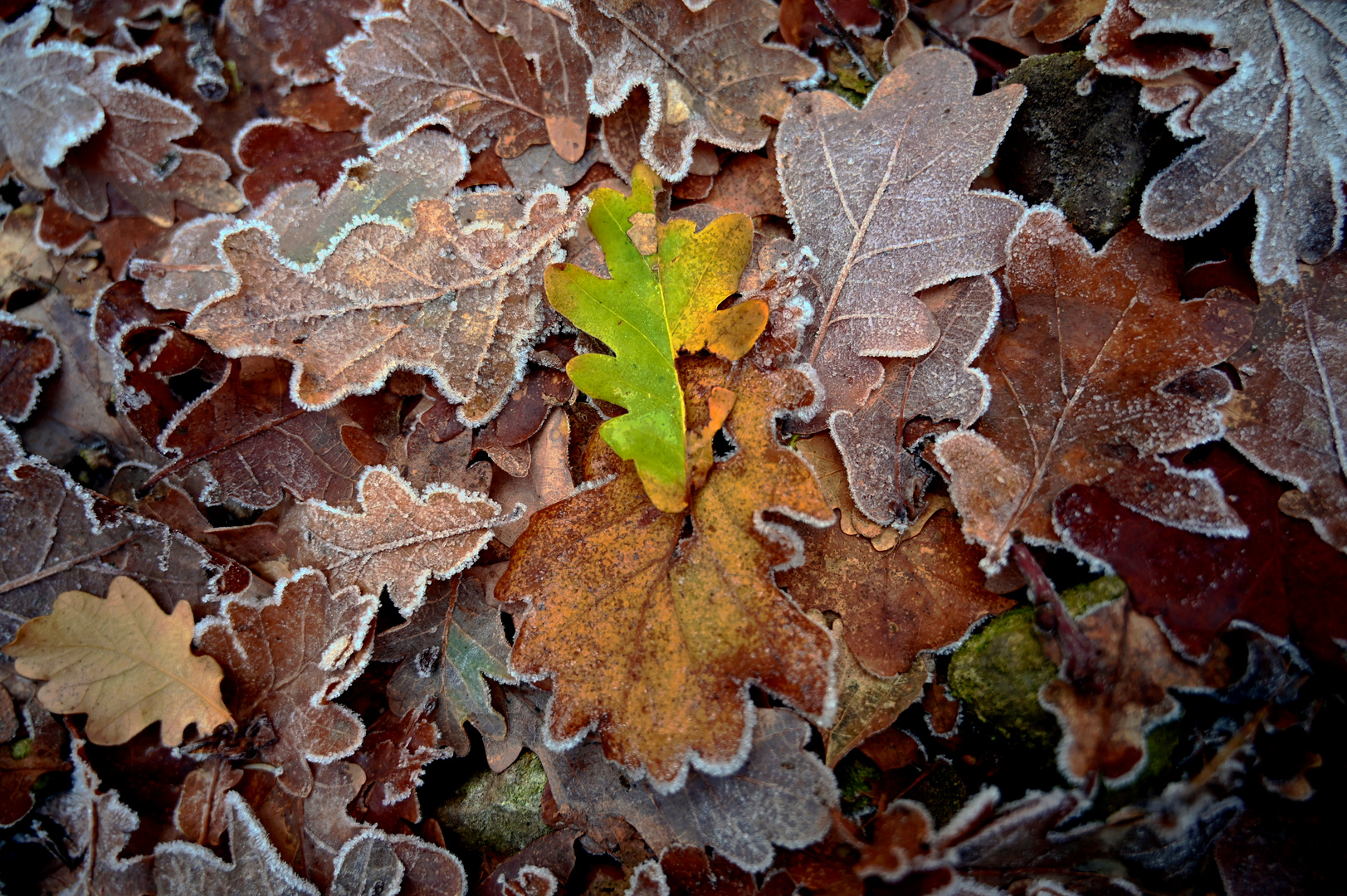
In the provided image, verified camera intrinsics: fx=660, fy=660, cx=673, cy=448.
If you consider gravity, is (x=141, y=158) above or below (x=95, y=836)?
above

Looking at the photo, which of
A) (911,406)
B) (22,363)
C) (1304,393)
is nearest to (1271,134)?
(1304,393)

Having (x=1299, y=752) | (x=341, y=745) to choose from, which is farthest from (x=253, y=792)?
(x=1299, y=752)

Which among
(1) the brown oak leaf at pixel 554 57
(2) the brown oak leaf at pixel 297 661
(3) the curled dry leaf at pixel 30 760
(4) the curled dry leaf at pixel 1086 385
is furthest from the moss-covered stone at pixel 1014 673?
(3) the curled dry leaf at pixel 30 760

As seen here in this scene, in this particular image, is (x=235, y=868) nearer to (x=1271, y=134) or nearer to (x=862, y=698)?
(x=862, y=698)

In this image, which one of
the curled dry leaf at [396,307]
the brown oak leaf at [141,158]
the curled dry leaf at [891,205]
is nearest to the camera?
the curled dry leaf at [891,205]

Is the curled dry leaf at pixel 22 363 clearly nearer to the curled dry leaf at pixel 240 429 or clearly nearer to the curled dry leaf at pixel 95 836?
the curled dry leaf at pixel 240 429

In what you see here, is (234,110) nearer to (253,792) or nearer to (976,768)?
(253,792)
